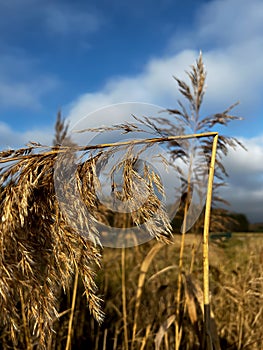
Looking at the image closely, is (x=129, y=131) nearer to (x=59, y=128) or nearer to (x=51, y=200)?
(x=51, y=200)

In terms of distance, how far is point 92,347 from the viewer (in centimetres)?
330

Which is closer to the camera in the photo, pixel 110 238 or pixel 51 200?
pixel 51 200

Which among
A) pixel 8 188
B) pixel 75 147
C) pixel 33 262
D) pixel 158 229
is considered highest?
pixel 75 147

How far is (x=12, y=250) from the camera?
4.46 ft

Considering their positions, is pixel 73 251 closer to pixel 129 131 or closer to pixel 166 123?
pixel 129 131

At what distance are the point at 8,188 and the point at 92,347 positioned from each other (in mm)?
2443

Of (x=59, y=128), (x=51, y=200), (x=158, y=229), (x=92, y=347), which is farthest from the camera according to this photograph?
(x=59, y=128)

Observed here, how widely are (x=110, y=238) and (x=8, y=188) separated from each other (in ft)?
1.71

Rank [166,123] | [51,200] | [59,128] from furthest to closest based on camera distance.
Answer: [59,128] < [166,123] < [51,200]

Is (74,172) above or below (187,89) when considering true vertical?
below

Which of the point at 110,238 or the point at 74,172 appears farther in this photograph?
the point at 110,238

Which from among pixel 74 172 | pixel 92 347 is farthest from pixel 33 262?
pixel 92 347

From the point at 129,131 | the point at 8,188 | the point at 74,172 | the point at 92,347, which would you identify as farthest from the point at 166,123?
the point at 92,347

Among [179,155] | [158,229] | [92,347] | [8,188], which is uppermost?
[179,155]
